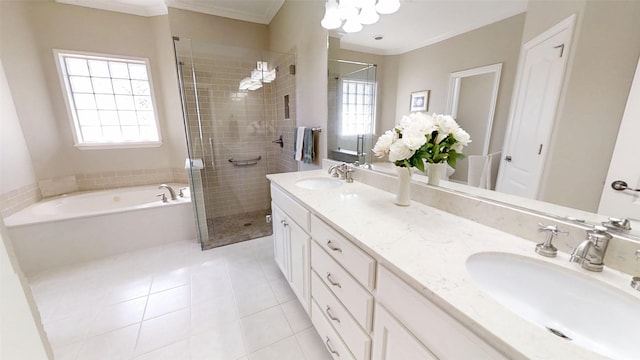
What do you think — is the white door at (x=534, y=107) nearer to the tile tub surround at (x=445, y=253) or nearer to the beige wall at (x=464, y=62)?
the beige wall at (x=464, y=62)

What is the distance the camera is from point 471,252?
2.55ft

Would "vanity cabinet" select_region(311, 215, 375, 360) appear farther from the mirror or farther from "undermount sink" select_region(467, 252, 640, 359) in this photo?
the mirror

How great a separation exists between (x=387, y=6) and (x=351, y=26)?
335 millimetres

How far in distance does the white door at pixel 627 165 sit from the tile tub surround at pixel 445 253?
19cm

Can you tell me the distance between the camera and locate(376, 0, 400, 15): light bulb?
131 cm

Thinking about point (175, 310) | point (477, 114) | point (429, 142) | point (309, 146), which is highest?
point (477, 114)

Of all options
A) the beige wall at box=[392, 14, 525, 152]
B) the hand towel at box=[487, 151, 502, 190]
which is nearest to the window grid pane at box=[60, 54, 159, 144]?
the beige wall at box=[392, 14, 525, 152]

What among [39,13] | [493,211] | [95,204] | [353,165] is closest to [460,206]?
[493,211]

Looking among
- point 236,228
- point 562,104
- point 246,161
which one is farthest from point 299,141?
point 562,104

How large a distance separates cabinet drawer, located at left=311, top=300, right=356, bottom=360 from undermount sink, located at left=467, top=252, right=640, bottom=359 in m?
0.68

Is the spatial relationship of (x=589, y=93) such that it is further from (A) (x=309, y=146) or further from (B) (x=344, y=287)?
(A) (x=309, y=146)

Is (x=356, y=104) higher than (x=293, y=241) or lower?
higher

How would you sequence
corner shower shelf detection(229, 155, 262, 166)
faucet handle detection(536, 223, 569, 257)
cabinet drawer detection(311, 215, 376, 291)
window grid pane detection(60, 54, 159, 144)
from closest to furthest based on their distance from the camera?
faucet handle detection(536, 223, 569, 257) < cabinet drawer detection(311, 215, 376, 291) < window grid pane detection(60, 54, 159, 144) < corner shower shelf detection(229, 155, 262, 166)

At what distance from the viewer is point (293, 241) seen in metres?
1.57
